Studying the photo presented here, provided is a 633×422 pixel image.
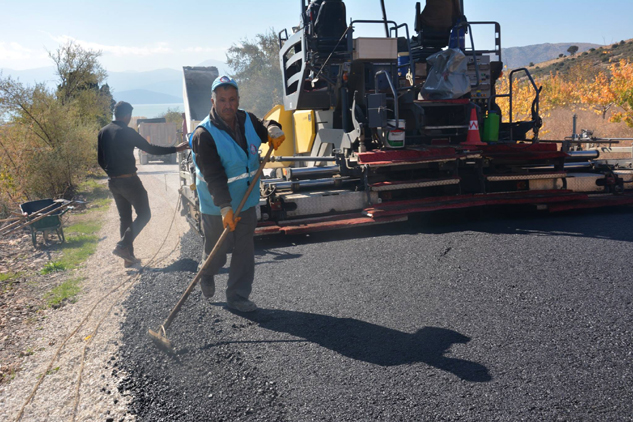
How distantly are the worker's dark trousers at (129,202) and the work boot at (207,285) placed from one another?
230cm

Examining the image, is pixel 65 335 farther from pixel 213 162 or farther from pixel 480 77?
pixel 480 77

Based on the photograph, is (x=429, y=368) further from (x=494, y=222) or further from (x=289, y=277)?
(x=494, y=222)

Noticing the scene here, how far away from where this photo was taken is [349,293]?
4363 mm

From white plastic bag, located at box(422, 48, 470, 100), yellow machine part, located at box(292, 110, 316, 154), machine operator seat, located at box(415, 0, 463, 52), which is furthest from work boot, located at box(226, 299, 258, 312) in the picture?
machine operator seat, located at box(415, 0, 463, 52)

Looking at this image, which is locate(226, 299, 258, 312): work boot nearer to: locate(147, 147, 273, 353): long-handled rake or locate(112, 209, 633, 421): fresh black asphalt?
locate(112, 209, 633, 421): fresh black asphalt

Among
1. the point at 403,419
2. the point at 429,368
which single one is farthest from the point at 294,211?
the point at 403,419

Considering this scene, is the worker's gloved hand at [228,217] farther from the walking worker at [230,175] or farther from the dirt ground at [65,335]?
the dirt ground at [65,335]

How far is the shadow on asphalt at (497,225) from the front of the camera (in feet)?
19.4

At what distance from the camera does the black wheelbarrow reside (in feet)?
25.3

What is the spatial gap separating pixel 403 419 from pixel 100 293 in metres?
3.97

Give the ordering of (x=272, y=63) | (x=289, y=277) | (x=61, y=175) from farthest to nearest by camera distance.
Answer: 1. (x=272, y=63)
2. (x=61, y=175)
3. (x=289, y=277)

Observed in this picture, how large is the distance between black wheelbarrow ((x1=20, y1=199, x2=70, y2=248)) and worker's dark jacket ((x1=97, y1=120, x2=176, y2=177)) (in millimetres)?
2150

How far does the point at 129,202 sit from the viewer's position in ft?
20.7

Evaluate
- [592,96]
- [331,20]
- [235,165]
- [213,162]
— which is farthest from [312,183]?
[592,96]
